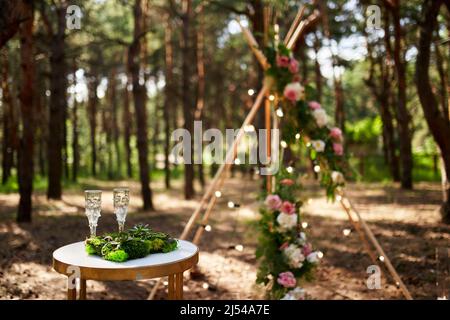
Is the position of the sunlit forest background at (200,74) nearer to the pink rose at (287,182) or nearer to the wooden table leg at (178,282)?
the pink rose at (287,182)

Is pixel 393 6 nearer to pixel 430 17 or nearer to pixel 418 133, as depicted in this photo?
pixel 430 17

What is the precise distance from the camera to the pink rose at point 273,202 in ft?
13.7

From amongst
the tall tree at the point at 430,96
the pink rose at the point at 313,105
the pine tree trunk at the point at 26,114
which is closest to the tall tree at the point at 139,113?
the pine tree trunk at the point at 26,114

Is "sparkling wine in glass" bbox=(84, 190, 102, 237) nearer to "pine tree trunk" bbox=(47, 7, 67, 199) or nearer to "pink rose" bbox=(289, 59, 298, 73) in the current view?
"pink rose" bbox=(289, 59, 298, 73)

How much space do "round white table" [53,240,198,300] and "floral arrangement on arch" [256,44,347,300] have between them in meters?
1.33

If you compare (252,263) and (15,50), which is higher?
(15,50)

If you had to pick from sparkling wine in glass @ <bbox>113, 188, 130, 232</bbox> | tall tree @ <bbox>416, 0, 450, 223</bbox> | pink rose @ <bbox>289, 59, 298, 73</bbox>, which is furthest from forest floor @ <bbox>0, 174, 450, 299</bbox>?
sparkling wine in glass @ <bbox>113, 188, 130, 232</bbox>

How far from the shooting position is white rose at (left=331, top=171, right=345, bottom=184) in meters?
4.58

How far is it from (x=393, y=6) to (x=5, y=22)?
8224mm

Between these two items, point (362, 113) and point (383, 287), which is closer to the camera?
point (383, 287)

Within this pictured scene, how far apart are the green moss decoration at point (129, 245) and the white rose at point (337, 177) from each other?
210 cm

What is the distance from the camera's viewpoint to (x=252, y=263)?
6.52 m
